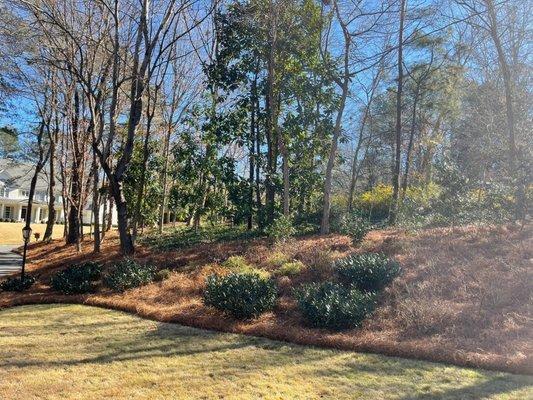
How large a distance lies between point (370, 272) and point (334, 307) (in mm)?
1524

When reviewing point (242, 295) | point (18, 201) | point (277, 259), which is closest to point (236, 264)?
point (277, 259)

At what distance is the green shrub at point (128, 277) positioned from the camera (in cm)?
962

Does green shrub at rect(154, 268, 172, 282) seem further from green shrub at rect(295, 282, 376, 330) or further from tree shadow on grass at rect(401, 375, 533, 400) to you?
tree shadow on grass at rect(401, 375, 533, 400)

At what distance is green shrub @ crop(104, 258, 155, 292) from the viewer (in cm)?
962

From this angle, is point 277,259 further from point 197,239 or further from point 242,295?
point 197,239

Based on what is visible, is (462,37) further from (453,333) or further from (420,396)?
(420,396)

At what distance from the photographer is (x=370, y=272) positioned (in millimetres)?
7746

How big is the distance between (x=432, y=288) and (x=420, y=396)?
3.42 m

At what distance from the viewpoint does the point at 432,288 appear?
7.48 m

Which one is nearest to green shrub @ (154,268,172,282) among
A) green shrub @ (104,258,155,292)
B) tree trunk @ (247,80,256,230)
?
green shrub @ (104,258,155,292)

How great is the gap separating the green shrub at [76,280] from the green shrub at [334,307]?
5.23 m

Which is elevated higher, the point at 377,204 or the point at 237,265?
the point at 377,204

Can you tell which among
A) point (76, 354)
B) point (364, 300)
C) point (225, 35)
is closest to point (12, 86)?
point (225, 35)

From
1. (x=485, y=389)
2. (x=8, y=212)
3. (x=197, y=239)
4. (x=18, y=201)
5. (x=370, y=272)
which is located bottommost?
(x=485, y=389)
